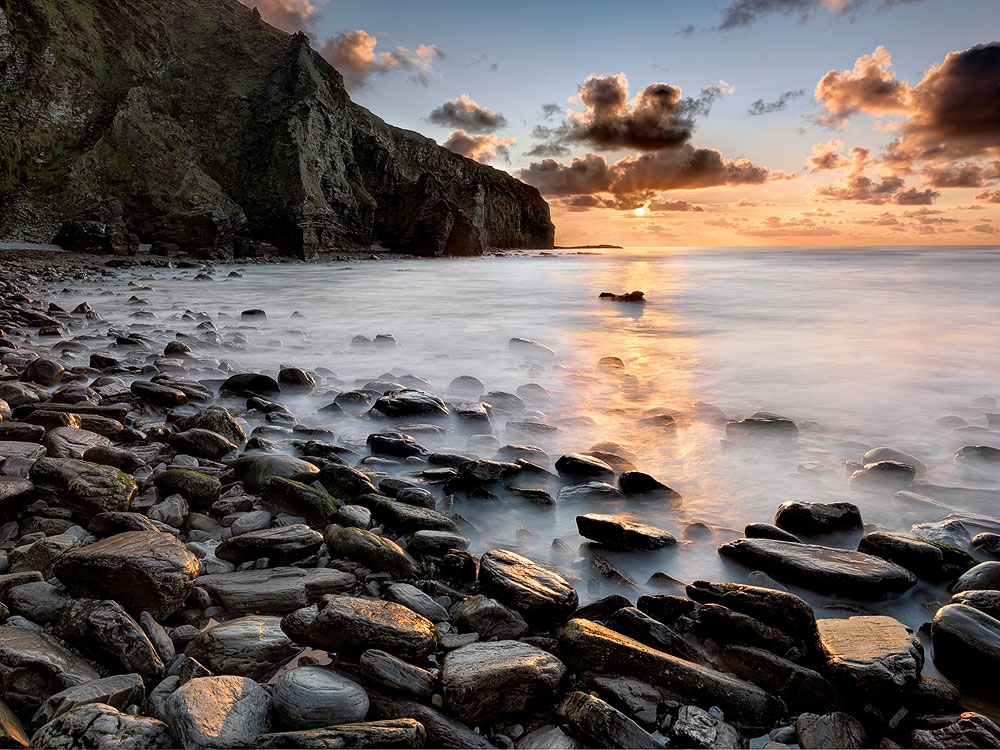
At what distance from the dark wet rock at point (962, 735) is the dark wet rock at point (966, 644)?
28 centimetres

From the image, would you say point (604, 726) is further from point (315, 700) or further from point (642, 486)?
point (642, 486)

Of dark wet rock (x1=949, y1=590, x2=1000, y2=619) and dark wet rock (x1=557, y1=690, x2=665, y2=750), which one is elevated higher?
dark wet rock (x1=949, y1=590, x2=1000, y2=619)

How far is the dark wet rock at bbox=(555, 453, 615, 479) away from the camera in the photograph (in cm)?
388

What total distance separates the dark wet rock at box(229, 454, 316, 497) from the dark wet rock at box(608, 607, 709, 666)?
2.04 meters

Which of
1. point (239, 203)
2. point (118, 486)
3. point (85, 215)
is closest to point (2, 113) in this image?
point (85, 215)

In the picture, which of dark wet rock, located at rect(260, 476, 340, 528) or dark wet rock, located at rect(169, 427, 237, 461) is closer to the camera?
dark wet rock, located at rect(260, 476, 340, 528)

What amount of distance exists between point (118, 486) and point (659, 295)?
844 inches

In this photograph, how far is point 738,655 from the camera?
80.5 inches

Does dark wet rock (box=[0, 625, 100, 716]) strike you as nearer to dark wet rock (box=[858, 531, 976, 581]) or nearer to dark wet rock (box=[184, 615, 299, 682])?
dark wet rock (box=[184, 615, 299, 682])

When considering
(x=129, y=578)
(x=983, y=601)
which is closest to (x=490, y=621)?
(x=129, y=578)

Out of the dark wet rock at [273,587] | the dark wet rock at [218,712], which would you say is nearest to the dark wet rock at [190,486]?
the dark wet rock at [273,587]

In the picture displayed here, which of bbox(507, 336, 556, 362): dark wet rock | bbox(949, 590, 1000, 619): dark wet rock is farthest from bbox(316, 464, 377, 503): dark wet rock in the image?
bbox(507, 336, 556, 362): dark wet rock

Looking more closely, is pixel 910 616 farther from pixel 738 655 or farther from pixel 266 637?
pixel 266 637

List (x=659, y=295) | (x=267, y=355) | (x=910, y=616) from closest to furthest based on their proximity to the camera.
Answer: (x=910, y=616)
(x=267, y=355)
(x=659, y=295)
